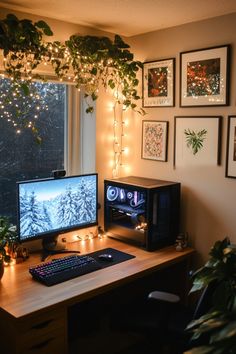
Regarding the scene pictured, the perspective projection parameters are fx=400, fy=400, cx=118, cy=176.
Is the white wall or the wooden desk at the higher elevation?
the white wall

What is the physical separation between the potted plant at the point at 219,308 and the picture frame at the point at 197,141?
2.94 feet

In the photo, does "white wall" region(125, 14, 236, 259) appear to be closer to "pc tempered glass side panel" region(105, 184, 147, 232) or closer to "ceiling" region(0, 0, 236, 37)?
"ceiling" region(0, 0, 236, 37)

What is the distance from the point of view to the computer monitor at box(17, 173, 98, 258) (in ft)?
8.09

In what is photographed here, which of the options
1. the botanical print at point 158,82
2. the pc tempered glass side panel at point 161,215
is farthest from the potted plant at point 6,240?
the botanical print at point 158,82

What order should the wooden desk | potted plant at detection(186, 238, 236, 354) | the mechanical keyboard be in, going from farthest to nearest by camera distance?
the mechanical keyboard, the wooden desk, potted plant at detection(186, 238, 236, 354)

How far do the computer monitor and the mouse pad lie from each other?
9.4 inches

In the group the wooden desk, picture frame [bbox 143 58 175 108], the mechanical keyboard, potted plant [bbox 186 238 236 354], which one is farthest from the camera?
picture frame [bbox 143 58 175 108]

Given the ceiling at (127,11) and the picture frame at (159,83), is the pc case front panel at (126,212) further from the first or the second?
the ceiling at (127,11)

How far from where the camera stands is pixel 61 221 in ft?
8.79

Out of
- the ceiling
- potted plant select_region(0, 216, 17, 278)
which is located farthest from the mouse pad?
the ceiling

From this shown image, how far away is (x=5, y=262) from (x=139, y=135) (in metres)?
1.44

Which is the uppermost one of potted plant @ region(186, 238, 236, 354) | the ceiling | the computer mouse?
the ceiling

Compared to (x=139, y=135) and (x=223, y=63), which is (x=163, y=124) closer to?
(x=139, y=135)

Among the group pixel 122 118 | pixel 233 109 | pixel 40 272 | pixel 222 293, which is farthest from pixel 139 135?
pixel 222 293
